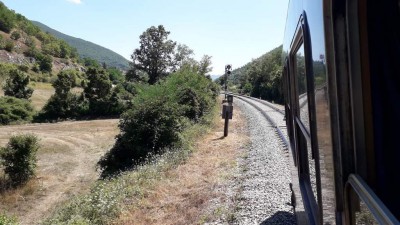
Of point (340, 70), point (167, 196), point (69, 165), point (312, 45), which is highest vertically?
point (312, 45)

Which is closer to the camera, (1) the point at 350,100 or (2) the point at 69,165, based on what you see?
(1) the point at 350,100

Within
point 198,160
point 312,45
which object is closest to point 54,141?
point 198,160

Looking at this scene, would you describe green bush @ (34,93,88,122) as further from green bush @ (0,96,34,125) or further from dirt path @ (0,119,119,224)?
dirt path @ (0,119,119,224)

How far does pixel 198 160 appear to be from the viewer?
12.7m

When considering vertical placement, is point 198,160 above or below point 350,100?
below

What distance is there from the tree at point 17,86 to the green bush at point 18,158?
152 feet

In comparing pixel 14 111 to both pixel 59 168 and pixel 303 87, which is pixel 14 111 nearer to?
pixel 59 168

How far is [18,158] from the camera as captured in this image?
67.2ft


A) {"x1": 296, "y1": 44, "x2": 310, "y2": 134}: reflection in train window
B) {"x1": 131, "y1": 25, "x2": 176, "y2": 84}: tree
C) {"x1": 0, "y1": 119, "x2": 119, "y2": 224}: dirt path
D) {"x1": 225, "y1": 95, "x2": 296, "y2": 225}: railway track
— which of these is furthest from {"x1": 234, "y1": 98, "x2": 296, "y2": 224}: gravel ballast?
{"x1": 131, "y1": 25, "x2": 176, "y2": 84}: tree

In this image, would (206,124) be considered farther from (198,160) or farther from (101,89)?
(101,89)

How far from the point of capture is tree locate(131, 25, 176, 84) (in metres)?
68.5

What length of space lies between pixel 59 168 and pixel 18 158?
4.74 m

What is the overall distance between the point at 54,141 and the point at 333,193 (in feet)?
117

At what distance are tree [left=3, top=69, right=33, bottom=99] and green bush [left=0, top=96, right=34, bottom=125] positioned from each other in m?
6.39
